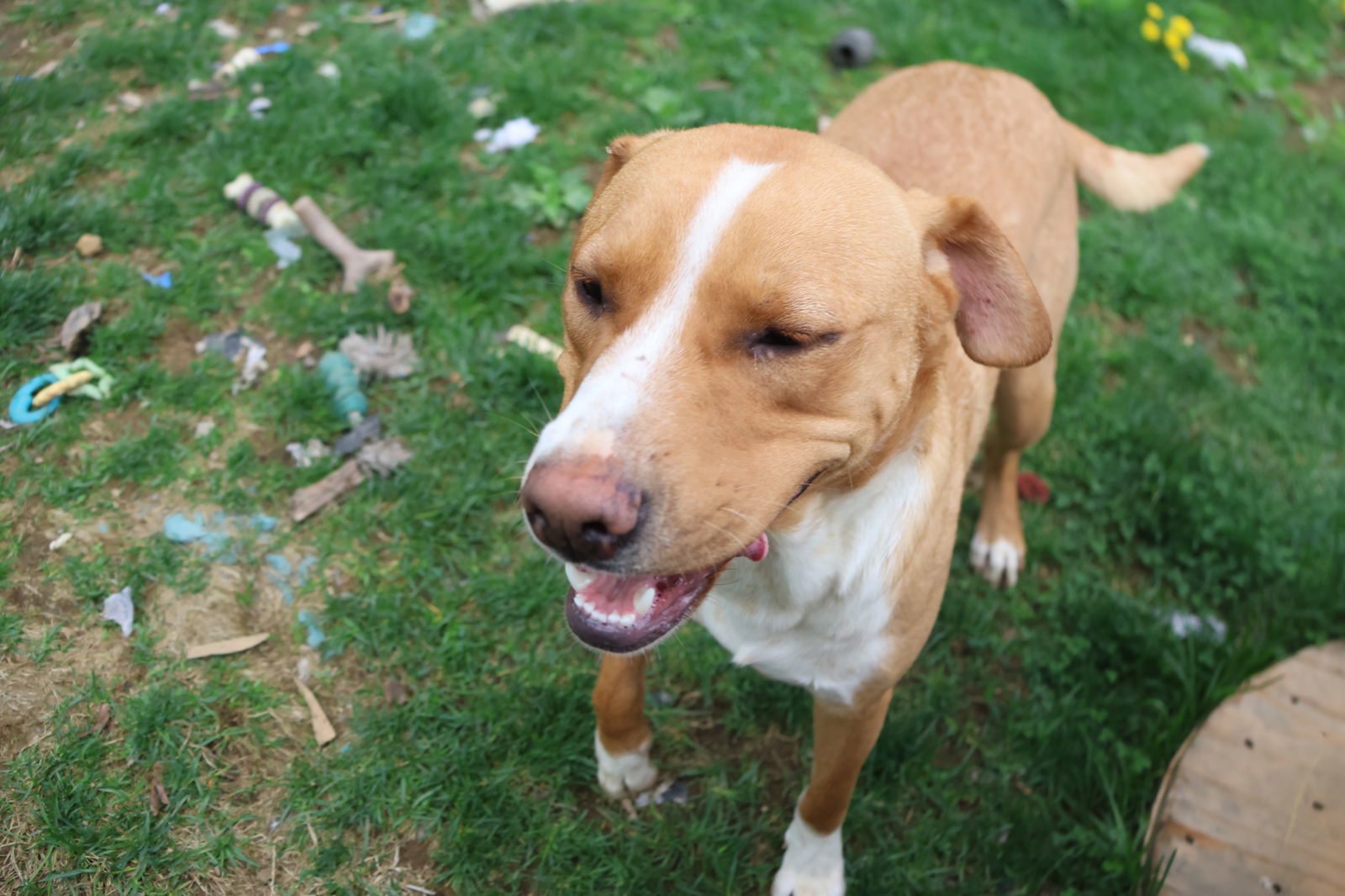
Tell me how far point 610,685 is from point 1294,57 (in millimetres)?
7097

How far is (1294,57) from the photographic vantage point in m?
6.77

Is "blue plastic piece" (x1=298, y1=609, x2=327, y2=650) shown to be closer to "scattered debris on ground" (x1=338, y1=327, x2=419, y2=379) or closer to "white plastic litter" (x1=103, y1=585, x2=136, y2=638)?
"white plastic litter" (x1=103, y1=585, x2=136, y2=638)

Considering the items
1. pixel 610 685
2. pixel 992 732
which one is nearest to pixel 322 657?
pixel 610 685

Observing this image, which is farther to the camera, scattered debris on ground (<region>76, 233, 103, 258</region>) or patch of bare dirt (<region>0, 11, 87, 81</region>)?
patch of bare dirt (<region>0, 11, 87, 81</region>)

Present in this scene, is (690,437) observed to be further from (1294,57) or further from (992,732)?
(1294,57)

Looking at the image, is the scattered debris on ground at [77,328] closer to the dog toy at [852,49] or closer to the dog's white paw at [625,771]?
the dog's white paw at [625,771]

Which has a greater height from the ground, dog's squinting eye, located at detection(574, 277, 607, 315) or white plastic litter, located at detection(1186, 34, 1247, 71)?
dog's squinting eye, located at detection(574, 277, 607, 315)

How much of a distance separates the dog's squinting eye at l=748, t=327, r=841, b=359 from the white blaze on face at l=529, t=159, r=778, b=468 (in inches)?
6.5

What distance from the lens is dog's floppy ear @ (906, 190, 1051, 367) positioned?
7.48 feet

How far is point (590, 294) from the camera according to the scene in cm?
213

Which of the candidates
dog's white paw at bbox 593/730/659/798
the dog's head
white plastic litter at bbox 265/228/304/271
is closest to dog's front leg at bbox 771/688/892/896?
dog's white paw at bbox 593/730/659/798

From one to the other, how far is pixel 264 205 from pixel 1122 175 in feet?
11.9

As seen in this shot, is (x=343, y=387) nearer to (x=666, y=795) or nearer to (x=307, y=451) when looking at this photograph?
(x=307, y=451)

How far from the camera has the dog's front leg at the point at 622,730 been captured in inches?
109
